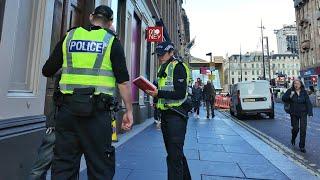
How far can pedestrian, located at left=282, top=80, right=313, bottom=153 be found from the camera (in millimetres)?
8398

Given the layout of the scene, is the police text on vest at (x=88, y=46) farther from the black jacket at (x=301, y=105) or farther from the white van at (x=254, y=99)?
the white van at (x=254, y=99)

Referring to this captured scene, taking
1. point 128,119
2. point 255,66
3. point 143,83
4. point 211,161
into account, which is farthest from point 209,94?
point 255,66

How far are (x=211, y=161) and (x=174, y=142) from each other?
274 cm

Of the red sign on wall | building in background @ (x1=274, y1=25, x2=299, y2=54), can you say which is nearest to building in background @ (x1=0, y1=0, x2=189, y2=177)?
the red sign on wall

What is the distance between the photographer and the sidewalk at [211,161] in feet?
18.2

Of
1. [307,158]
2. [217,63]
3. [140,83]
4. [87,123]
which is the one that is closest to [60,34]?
[140,83]

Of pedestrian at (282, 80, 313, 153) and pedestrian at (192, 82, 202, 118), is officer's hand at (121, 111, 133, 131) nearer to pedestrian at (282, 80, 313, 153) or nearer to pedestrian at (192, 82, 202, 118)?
pedestrian at (282, 80, 313, 153)

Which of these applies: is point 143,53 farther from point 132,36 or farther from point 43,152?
point 43,152

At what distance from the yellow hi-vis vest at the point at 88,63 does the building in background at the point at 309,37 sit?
141 feet

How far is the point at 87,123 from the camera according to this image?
2805 mm

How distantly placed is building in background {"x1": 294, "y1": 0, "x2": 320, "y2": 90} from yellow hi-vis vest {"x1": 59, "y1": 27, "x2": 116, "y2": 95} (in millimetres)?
42843

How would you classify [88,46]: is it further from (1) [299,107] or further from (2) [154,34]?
(2) [154,34]

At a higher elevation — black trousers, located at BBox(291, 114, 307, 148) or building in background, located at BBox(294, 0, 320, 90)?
building in background, located at BBox(294, 0, 320, 90)

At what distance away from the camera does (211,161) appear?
21.6 feet
